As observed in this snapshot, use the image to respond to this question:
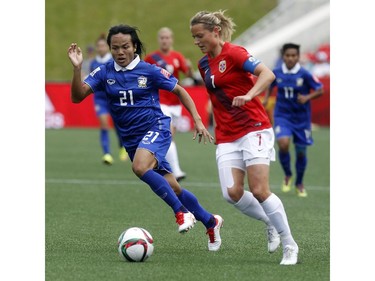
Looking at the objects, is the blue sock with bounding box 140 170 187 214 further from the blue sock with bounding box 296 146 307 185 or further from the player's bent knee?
the blue sock with bounding box 296 146 307 185

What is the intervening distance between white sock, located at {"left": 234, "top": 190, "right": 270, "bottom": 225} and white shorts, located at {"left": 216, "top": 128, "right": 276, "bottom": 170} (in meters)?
0.30

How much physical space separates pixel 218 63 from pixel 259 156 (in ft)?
2.89

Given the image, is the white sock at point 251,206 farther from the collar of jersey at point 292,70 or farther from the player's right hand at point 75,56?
the collar of jersey at point 292,70

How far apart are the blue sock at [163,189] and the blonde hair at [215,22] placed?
1.32m

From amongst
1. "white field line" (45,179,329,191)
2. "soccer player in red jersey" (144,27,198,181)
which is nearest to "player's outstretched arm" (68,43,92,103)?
"soccer player in red jersey" (144,27,198,181)

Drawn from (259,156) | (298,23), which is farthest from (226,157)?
(298,23)

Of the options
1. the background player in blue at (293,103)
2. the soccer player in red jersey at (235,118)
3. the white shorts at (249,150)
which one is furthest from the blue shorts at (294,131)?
the white shorts at (249,150)

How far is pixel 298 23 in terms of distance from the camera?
4062 cm

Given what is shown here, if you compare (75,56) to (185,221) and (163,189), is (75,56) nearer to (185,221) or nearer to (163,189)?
(163,189)

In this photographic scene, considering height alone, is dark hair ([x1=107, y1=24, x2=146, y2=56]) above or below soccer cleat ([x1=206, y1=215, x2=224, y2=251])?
above

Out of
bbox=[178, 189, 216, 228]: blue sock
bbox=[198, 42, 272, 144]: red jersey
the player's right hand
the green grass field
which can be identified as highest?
the player's right hand

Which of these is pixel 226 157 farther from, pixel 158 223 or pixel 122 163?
pixel 122 163

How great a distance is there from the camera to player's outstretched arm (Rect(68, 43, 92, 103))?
334 inches

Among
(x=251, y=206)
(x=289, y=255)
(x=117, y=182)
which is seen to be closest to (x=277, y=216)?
Answer: (x=289, y=255)
